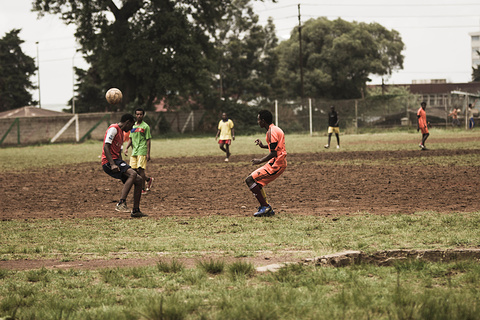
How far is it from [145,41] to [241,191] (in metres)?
34.2

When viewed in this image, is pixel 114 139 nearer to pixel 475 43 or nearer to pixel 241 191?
pixel 241 191

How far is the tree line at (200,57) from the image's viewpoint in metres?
45.4

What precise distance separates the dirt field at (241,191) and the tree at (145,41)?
26853 millimetres

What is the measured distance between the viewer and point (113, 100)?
39.4 feet

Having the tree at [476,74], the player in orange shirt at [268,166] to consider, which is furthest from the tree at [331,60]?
the player in orange shirt at [268,166]

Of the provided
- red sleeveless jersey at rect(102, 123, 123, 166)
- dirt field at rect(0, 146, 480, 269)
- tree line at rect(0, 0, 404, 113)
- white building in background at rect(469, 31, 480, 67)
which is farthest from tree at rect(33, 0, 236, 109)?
white building in background at rect(469, 31, 480, 67)

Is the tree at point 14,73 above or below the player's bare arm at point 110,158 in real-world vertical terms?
above

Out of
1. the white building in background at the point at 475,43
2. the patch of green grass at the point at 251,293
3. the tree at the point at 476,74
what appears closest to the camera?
the patch of green grass at the point at 251,293

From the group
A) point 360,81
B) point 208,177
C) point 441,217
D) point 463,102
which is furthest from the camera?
point 360,81

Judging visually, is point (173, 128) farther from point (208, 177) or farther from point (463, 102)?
point (208, 177)

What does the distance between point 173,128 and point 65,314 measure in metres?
45.2

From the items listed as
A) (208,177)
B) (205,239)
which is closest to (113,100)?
(208,177)

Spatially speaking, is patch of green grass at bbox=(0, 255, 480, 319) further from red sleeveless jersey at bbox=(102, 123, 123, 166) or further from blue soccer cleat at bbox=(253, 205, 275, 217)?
red sleeveless jersey at bbox=(102, 123, 123, 166)

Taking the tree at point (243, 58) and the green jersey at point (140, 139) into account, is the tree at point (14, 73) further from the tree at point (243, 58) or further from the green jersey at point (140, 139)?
the green jersey at point (140, 139)
